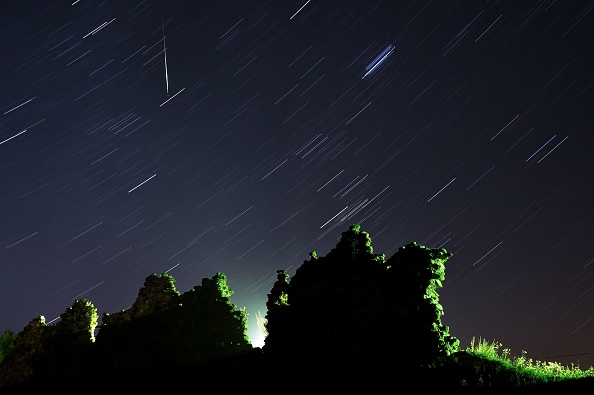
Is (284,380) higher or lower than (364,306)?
lower

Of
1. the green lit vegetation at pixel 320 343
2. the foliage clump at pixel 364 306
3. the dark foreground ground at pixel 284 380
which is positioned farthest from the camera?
the foliage clump at pixel 364 306

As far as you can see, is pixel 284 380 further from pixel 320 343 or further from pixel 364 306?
pixel 364 306

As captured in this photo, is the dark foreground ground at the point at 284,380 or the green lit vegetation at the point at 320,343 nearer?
the dark foreground ground at the point at 284,380

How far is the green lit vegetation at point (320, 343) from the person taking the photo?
1342 cm

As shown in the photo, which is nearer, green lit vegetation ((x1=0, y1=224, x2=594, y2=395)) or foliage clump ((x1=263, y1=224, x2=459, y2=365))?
green lit vegetation ((x1=0, y1=224, x2=594, y2=395))

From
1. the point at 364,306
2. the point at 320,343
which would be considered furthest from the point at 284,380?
the point at 364,306

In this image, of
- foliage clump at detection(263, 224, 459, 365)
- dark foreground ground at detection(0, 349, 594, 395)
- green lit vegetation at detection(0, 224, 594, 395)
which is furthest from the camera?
foliage clump at detection(263, 224, 459, 365)

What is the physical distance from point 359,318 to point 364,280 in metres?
1.53

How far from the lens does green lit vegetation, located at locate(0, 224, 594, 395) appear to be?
13.4 m

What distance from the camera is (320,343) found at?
15.6 metres

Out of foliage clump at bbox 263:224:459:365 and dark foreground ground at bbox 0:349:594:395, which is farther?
foliage clump at bbox 263:224:459:365

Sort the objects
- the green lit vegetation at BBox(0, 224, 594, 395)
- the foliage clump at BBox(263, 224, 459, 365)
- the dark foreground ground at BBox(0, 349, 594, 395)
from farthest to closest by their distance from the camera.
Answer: the foliage clump at BBox(263, 224, 459, 365)
the green lit vegetation at BBox(0, 224, 594, 395)
the dark foreground ground at BBox(0, 349, 594, 395)

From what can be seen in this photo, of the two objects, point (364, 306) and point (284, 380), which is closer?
point (364, 306)

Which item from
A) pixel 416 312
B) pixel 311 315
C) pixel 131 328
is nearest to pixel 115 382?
pixel 131 328
